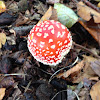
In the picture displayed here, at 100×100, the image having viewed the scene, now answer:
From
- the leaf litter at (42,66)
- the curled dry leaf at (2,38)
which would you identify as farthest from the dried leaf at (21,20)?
the curled dry leaf at (2,38)

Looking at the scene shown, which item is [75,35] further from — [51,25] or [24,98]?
[24,98]

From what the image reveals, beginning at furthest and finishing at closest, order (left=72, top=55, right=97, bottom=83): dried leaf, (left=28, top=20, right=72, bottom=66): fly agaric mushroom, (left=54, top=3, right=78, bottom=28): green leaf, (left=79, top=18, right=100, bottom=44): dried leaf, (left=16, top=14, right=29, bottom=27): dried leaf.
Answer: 1. (left=16, top=14, right=29, bottom=27): dried leaf
2. (left=54, top=3, right=78, bottom=28): green leaf
3. (left=79, top=18, right=100, bottom=44): dried leaf
4. (left=72, top=55, right=97, bottom=83): dried leaf
5. (left=28, top=20, right=72, bottom=66): fly agaric mushroom

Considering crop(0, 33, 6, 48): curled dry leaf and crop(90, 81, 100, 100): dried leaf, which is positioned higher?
crop(0, 33, 6, 48): curled dry leaf

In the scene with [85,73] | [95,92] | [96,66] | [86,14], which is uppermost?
[86,14]

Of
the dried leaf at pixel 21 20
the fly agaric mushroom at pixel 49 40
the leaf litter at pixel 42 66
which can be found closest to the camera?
the fly agaric mushroom at pixel 49 40

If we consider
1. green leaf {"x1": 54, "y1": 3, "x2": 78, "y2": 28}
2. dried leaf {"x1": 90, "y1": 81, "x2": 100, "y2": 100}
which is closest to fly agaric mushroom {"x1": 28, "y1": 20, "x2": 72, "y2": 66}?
green leaf {"x1": 54, "y1": 3, "x2": 78, "y2": 28}

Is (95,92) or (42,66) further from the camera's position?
(42,66)

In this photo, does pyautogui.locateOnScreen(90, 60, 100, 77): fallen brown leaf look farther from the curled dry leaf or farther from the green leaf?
the curled dry leaf

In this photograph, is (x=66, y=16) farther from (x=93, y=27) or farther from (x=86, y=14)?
(x=93, y=27)

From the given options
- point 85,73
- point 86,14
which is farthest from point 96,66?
point 86,14

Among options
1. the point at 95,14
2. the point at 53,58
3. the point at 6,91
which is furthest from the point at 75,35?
the point at 6,91

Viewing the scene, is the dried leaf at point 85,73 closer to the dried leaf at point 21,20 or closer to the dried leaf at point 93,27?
the dried leaf at point 93,27
